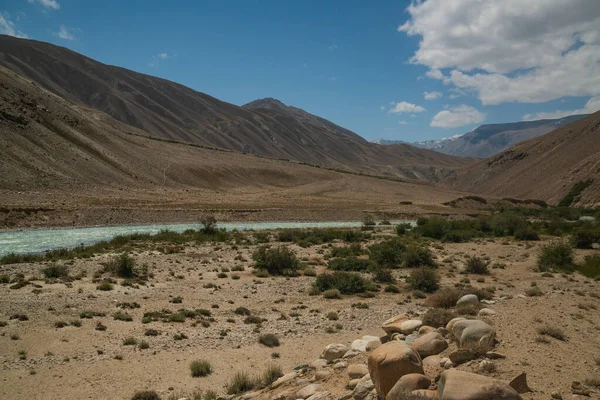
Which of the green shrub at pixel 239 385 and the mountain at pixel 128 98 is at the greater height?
the mountain at pixel 128 98

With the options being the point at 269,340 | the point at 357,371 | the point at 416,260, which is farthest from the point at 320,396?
the point at 416,260

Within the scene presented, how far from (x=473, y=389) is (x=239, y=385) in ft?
20.7

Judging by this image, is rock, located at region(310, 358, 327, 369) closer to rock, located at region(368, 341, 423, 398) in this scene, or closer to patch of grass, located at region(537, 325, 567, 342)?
rock, located at region(368, 341, 423, 398)

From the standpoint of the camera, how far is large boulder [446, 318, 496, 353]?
27.6 ft

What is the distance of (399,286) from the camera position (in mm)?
22297

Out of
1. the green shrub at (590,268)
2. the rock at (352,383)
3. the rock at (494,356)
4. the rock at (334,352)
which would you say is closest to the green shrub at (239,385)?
the rock at (334,352)

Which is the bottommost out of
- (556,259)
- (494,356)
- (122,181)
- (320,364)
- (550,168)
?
(320,364)

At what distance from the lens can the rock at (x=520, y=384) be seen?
6871 millimetres

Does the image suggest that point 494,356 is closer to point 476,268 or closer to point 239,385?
point 239,385

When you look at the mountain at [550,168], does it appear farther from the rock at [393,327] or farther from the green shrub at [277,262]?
the rock at [393,327]

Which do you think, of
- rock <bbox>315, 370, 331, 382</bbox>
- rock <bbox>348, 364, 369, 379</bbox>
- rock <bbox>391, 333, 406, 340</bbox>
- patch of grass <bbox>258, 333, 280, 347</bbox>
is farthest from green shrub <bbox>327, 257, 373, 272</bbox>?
rock <bbox>348, 364, 369, 379</bbox>

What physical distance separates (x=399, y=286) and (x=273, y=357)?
1094 centimetres

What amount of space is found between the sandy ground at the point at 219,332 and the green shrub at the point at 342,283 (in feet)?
2.45

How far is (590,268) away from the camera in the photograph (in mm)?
23281
